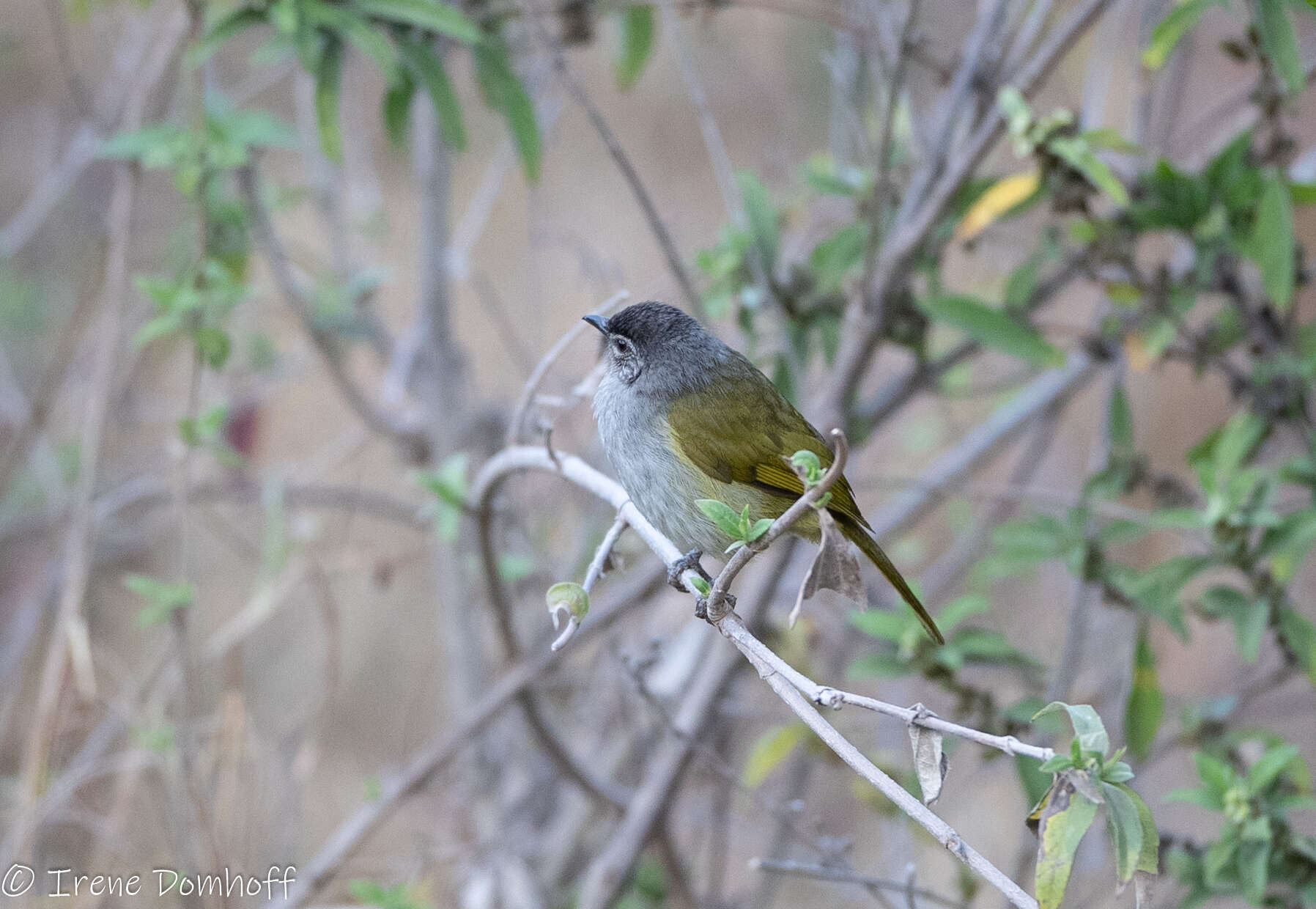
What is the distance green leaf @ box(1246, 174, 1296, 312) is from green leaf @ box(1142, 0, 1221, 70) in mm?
424

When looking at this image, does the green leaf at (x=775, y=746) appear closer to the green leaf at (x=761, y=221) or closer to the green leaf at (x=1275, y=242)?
the green leaf at (x=761, y=221)

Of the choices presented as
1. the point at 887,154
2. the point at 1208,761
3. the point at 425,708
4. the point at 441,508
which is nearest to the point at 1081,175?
the point at 887,154

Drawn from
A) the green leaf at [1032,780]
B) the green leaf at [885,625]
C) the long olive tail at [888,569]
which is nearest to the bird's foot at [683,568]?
the long olive tail at [888,569]

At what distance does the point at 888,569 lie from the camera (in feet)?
8.21

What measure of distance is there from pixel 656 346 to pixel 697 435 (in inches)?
13.0

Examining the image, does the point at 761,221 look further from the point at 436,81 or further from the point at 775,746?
the point at 775,746

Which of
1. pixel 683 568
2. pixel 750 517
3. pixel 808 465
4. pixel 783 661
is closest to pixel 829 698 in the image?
pixel 783 661

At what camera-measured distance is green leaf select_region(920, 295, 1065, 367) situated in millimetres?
3004

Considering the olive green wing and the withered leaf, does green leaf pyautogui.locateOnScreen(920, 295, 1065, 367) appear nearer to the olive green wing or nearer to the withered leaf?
the olive green wing

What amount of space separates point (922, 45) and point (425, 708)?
4.78m

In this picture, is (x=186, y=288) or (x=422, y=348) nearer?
(x=186, y=288)

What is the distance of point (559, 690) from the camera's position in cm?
451

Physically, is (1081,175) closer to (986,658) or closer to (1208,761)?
(986,658)

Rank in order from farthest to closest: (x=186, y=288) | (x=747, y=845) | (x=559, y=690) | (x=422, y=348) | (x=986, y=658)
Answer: (x=747, y=845) < (x=559, y=690) < (x=422, y=348) < (x=986, y=658) < (x=186, y=288)
